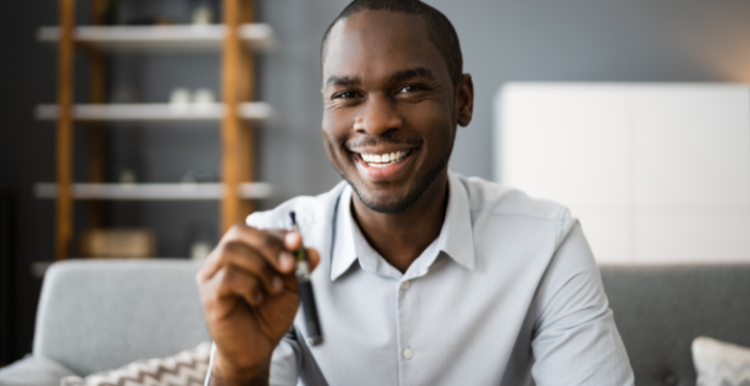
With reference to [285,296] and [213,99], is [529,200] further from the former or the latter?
[213,99]

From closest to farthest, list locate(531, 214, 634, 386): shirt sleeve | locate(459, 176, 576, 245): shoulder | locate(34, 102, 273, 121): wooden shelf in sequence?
locate(531, 214, 634, 386): shirt sleeve
locate(459, 176, 576, 245): shoulder
locate(34, 102, 273, 121): wooden shelf

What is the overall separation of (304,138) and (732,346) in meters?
2.65

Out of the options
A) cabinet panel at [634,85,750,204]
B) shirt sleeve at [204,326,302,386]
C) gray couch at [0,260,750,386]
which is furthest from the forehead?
cabinet panel at [634,85,750,204]

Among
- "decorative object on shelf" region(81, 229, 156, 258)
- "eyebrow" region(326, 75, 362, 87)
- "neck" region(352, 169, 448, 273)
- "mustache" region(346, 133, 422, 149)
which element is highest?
"eyebrow" region(326, 75, 362, 87)

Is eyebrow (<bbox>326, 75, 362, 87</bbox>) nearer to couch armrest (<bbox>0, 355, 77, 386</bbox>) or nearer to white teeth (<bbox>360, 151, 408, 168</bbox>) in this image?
white teeth (<bbox>360, 151, 408, 168</bbox>)

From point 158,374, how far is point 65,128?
2.33 metres

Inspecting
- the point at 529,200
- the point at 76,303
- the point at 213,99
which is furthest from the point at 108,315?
the point at 213,99

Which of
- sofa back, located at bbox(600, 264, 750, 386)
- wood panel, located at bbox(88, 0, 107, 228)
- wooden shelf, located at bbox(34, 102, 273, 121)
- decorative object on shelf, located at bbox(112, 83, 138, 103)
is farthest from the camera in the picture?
wood panel, located at bbox(88, 0, 107, 228)

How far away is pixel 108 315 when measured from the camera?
52.6 inches

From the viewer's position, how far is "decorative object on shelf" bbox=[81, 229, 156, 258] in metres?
3.04

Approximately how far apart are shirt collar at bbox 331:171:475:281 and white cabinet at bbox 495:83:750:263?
1941 mm

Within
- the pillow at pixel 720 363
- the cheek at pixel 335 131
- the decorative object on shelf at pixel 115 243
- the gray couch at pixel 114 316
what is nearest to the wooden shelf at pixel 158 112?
the decorative object on shelf at pixel 115 243

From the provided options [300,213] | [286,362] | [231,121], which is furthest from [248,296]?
[231,121]

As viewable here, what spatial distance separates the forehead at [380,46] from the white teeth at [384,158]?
0.15 meters
